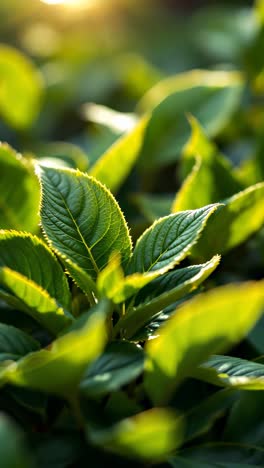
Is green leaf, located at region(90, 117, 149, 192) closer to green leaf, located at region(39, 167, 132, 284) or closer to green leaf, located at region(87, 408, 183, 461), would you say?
green leaf, located at region(39, 167, 132, 284)

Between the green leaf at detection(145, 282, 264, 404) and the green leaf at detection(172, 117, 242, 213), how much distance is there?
13.7 inches

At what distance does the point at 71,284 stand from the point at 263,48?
3.00 feet

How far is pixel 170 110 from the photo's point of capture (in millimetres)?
1326

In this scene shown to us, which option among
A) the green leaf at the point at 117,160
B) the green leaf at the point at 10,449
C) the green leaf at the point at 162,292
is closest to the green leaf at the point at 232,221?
the green leaf at the point at 162,292

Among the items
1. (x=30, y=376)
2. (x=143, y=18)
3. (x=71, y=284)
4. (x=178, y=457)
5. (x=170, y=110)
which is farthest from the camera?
(x=143, y=18)

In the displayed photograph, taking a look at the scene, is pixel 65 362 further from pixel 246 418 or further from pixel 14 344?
pixel 246 418

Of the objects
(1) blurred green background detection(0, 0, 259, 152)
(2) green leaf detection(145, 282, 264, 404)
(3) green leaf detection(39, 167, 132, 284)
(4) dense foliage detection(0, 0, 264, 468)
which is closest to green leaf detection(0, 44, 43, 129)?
(1) blurred green background detection(0, 0, 259, 152)

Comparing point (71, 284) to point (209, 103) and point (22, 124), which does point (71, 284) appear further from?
point (22, 124)

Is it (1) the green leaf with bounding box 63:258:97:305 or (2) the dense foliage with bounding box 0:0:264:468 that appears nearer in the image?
(2) the dense foliage with bounding box 0:0:264:468

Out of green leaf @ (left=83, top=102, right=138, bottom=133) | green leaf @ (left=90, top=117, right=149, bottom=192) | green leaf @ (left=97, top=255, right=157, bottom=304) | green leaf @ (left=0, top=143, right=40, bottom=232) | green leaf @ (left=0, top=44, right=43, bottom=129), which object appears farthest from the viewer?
green leaf @ (left=0, top=44, right=43, bottom=129)

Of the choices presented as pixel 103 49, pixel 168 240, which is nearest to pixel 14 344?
pixel 168 240

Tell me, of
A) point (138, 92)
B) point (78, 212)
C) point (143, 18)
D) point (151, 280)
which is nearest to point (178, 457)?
point (151, 280)

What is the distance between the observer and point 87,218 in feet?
2.58

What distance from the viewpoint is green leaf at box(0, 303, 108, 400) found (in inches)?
→ 21.7
